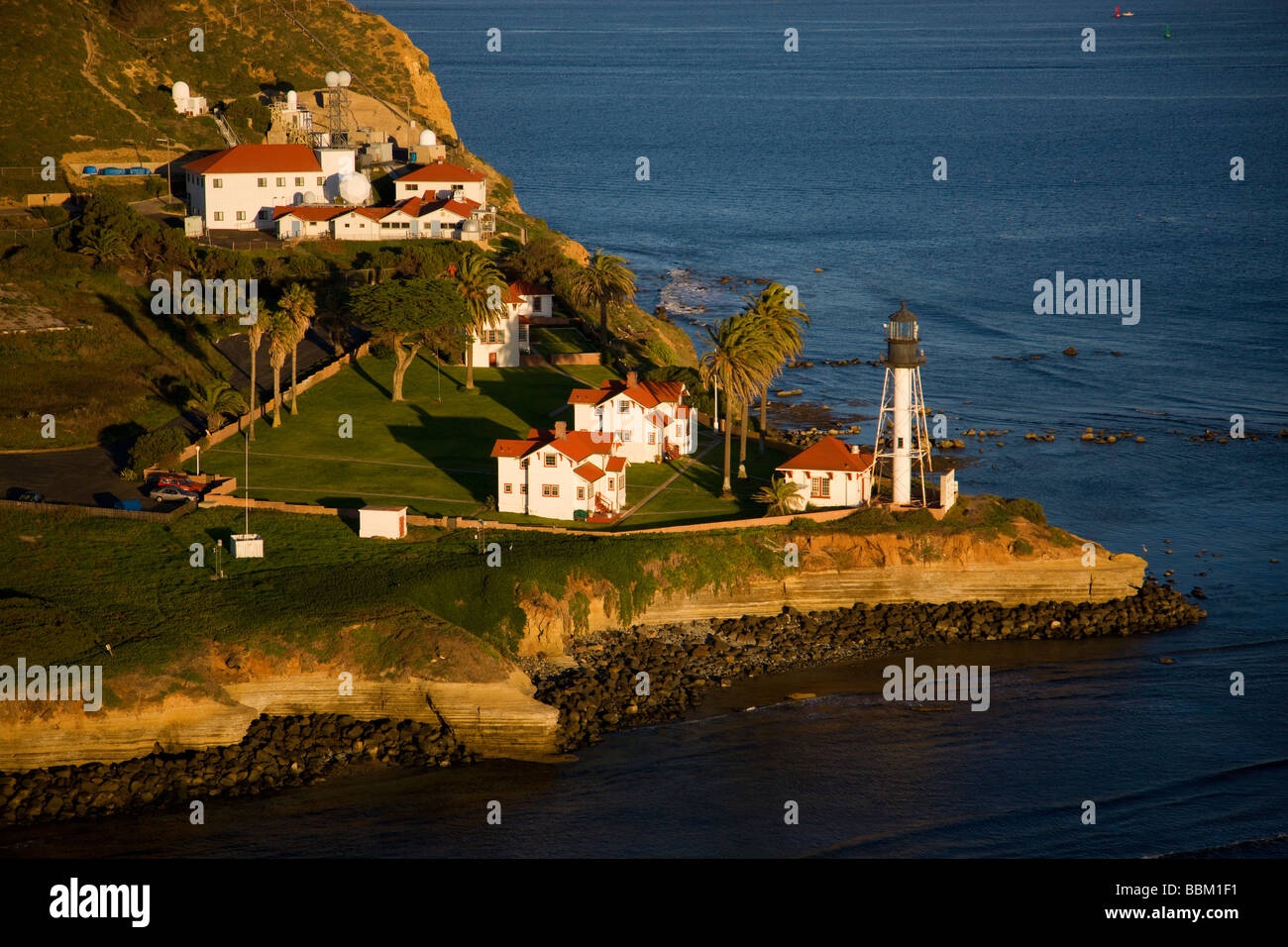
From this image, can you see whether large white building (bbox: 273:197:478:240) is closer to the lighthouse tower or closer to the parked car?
the parked car

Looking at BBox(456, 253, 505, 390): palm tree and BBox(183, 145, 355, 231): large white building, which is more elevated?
BBox(183, 145, 355, 231): large white building

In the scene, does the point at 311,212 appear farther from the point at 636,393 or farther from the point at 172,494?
the point at 172,494

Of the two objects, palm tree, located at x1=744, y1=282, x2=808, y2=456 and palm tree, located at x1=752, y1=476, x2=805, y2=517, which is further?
palm tree, located at x1=744, y1=282, x2=808, y2=456

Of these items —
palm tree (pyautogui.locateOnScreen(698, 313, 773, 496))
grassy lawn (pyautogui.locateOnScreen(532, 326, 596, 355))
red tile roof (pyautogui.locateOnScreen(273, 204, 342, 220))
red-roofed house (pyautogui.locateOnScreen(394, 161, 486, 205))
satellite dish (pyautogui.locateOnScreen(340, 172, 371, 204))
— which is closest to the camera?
palm tree (pyautogui.locateOnScreen(698, 313, 773, 496))

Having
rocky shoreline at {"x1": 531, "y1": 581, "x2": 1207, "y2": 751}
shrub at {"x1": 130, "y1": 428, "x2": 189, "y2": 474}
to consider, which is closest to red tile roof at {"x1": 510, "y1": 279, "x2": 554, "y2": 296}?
shrub at {"x1": 130, "y1": 428, "x2": 189, "y2": 474}
